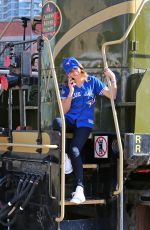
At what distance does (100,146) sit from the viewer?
504 cm

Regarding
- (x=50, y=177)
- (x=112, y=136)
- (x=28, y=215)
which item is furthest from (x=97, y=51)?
(x=28, y=215)

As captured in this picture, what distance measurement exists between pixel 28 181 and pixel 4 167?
575 millimetres

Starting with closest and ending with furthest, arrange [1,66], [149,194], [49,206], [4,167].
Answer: [49,206] < [149,194] < [4,167] < [1,66]

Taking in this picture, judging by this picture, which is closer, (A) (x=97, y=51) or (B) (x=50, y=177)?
(B) (x=50, y=177)

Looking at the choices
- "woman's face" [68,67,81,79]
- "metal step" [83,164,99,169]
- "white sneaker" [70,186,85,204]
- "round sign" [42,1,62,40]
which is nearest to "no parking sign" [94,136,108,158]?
"metal step" [83,164,99,169]

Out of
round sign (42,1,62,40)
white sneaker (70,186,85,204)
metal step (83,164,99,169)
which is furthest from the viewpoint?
round sign (42,1,62,40)

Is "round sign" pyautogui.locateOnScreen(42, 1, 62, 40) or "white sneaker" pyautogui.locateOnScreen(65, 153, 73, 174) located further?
"round sign" pyautogui.locateOnScreen(42, 1, 62, 40)

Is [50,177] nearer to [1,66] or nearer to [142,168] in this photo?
[142,168]

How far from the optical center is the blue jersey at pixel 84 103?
509 centimetres

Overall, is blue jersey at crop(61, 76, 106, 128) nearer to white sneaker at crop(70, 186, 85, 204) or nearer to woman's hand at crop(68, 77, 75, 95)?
woman's hand at crop(68, 77, 75, 95)

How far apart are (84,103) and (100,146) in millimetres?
458

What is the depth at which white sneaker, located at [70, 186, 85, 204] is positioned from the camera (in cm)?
477

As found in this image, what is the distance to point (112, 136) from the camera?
16.5ft

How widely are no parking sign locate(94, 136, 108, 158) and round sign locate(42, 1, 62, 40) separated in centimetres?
147
